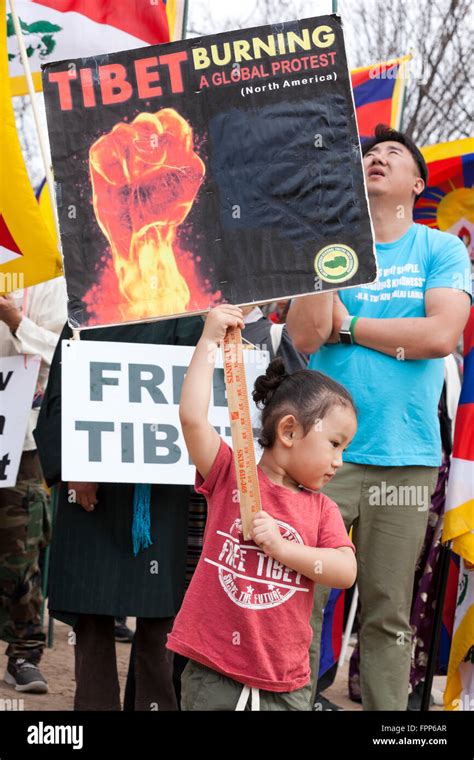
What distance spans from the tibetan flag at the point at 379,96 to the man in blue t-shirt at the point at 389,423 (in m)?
3.86

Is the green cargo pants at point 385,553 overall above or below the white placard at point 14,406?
below

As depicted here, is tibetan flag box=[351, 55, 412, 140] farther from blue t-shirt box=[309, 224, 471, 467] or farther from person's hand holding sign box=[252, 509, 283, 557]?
person's hand holding sign box=[252, 509, 283, 557]

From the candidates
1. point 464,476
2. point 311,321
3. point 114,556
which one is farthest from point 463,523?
point 114,556

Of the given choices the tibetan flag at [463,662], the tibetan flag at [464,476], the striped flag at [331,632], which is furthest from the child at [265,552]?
the striped flag at [331,632]

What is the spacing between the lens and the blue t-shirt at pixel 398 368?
13.3ft

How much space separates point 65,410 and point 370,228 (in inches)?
50.6

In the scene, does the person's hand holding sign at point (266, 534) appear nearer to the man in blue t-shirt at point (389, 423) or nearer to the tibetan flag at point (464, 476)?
the man in blue t-shirt at point (389, 423)

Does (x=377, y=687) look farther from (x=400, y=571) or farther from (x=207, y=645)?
(x=207, y=645)

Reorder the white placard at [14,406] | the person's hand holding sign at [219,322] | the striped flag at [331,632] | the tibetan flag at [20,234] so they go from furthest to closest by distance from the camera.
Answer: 1. the white placard at [14,406]
2. the striped flag at [331,632]
3. the tibetan flag at [20,234]
4. the person's hand holding sign at [219,322]

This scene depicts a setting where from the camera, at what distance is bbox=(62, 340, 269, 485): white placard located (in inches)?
156

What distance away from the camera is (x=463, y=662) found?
183 inches

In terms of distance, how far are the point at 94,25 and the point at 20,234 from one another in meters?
1.51

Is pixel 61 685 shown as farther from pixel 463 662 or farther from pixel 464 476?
pixel 464 476
